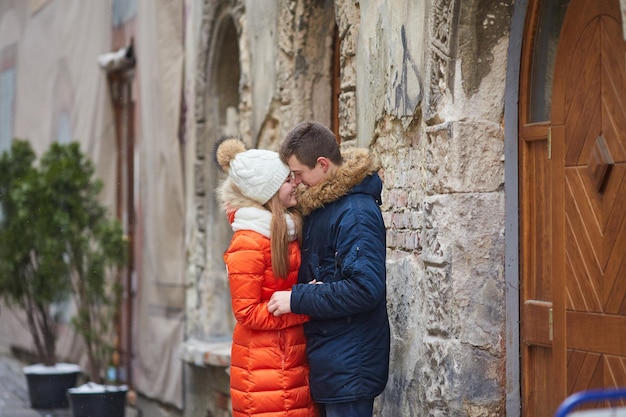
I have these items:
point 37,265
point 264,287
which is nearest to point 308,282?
point 264,287

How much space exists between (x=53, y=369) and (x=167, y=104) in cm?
Result: 249

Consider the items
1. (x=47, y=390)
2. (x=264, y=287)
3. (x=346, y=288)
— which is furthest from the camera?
(x=47, y=390)

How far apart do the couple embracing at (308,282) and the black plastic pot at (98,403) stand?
4268mm

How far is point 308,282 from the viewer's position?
4332mm

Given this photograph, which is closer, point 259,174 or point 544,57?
point 259,174

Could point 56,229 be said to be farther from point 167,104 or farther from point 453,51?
point 453,51

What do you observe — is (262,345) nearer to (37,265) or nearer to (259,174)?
(259,174)

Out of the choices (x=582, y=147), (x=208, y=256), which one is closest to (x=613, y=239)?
(x=582, y=147)

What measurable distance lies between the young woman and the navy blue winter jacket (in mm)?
69

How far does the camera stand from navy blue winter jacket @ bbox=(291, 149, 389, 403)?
4.08 meters

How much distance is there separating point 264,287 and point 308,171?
18.4 inches

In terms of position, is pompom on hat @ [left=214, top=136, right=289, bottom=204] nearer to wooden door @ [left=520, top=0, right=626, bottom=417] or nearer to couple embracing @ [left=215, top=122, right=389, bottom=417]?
couple embracing @ [left=215, top=122, right=389, bottom=417]

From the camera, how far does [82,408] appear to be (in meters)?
8.44

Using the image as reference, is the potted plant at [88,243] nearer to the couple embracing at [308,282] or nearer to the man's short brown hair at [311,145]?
the couple embracing at [308,282]
